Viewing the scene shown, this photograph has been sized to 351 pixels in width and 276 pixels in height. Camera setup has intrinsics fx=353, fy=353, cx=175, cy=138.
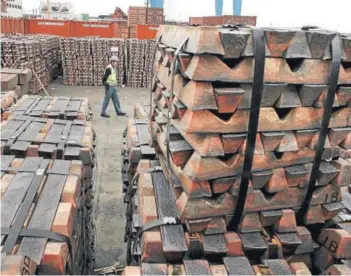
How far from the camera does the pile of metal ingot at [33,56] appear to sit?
10.4 m

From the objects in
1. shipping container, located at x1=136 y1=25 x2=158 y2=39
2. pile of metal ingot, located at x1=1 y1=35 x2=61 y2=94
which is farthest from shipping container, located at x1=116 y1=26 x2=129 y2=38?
pile of metal ingot, located at x1=1 y1=35 x2=61 y2=94

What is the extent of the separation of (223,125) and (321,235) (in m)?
1.02

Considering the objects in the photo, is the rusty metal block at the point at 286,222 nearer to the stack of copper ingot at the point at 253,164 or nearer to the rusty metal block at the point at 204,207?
the stack of copper ingot at the point at 253,164

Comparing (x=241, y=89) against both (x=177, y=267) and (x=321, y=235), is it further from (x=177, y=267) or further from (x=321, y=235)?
(x=321, y=235)

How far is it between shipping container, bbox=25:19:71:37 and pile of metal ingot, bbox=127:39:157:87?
5997 millimetres

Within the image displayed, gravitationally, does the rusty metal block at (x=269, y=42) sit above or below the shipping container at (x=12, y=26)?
below

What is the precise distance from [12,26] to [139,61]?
24.8 ft

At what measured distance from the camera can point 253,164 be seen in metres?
1.86

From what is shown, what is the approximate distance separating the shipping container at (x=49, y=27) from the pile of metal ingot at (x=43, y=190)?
15.2m

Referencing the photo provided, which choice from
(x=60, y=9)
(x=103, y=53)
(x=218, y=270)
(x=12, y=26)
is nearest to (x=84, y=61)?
(x=103, y=53)

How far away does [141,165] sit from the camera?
2.89m

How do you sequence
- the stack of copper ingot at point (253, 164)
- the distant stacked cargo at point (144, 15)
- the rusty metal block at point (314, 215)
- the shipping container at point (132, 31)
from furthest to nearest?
the distant stacked cargo at point (144, 15) < the shipping container at point (132, 31) < the rusty metal block at point (314, 215) < the stack of copper ingot at point (253, 164)

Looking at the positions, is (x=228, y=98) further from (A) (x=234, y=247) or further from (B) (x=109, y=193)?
(B) (x=109, y=193)

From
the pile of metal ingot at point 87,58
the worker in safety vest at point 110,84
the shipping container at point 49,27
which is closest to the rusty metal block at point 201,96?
the worker in safety vest at point 110,84
